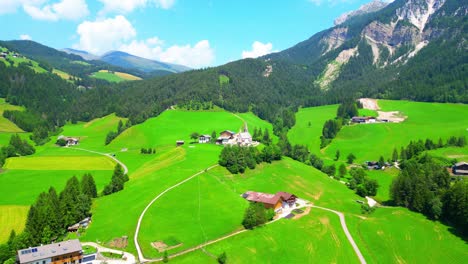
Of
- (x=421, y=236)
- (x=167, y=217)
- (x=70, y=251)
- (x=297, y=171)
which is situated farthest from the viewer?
(x=297, y=171)

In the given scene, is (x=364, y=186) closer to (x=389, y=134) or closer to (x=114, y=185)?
(x=114, y=185)

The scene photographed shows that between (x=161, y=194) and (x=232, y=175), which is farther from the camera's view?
(x=232, y=175)

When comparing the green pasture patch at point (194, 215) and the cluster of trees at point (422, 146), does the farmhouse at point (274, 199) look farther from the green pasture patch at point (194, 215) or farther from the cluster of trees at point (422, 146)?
the cluster of trees at point (422, 146)

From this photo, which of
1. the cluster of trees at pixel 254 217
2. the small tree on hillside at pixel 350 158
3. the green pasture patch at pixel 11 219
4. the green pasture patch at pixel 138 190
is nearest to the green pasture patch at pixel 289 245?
Answer: the cluster of trees at pixel 254 217

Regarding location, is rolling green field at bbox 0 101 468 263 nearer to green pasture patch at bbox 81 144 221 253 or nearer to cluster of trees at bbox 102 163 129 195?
green pasture patch at bbox 81 144 221 253

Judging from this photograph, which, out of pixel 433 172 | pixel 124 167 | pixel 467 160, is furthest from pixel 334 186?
pixel 124 167

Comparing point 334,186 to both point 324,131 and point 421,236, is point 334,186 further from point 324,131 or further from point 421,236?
point 324,131
